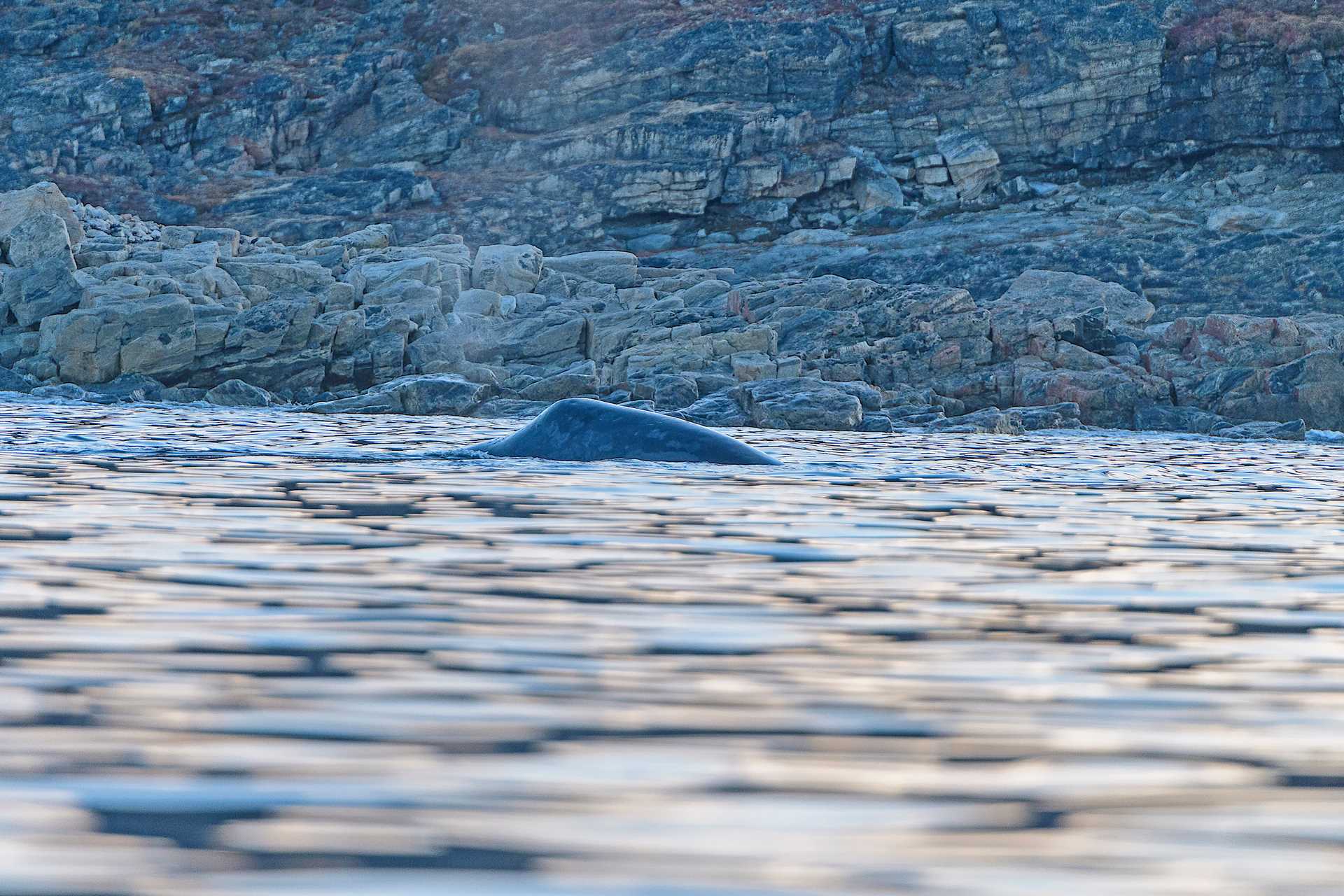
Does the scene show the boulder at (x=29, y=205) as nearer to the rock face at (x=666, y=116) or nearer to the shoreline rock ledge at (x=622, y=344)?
the shoreline rock ledge at (x=622, y=344)

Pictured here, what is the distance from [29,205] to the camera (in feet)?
95.3

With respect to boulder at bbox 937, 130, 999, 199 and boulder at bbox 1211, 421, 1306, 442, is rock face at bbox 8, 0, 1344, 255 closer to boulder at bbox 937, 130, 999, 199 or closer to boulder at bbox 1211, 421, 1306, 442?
boulder at bbox 937, 130, 999, 199

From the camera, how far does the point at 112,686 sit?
3008 millimetres

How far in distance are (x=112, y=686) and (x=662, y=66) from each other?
146ft

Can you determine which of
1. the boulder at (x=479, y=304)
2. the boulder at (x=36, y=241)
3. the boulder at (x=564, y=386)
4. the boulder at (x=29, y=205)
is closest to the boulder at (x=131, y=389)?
the boulder at (x=36, y=241)

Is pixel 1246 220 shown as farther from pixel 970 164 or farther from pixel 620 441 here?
pixel 620 441

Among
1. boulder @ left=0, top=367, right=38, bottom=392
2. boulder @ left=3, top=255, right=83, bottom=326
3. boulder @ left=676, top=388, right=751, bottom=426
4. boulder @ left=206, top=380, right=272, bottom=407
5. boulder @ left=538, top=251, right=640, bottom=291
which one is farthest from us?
boulder @ left=538, top=251, right=640, bottom=291

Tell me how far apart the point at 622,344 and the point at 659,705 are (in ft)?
78.5

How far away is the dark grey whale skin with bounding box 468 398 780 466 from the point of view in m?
10.9

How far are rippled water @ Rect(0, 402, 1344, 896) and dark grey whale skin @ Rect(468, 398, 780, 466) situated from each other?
164 inches

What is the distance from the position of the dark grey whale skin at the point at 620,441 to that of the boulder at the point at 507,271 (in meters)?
20.4

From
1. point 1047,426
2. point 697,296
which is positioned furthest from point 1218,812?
point 697,296

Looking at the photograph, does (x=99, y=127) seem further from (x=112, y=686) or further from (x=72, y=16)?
(x=112, y=686)

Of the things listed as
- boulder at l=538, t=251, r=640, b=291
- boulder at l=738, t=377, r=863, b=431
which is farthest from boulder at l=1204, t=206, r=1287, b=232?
boulder at l=738, t=377, r=863, b=431
